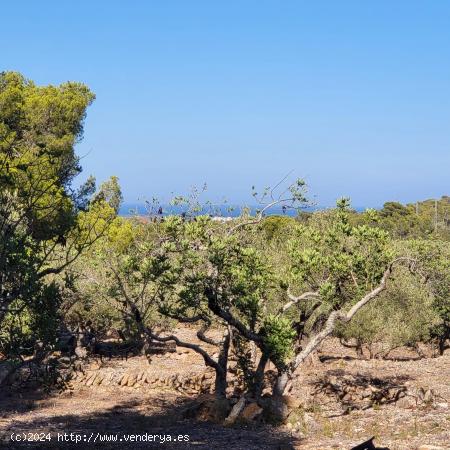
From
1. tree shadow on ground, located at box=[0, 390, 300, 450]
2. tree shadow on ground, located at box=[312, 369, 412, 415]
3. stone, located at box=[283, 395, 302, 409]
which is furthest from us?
tree shadow on ground, located at box=[312, 369, 412, 415]

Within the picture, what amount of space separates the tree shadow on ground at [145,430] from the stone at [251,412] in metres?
0.39

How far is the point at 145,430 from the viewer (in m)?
18.0

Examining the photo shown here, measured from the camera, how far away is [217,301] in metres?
16.2

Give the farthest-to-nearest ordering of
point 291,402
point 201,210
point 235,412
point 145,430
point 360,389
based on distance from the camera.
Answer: point 360,389 → point 291,402 → point 235,412 → point 145,430 → point 201,210

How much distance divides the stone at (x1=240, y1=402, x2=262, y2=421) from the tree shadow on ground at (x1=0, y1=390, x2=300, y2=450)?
388mm

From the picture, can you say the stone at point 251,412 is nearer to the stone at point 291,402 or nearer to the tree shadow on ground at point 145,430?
the tree shadow on ground at point 145,430

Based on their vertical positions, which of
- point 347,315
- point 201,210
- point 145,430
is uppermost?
point 201,210

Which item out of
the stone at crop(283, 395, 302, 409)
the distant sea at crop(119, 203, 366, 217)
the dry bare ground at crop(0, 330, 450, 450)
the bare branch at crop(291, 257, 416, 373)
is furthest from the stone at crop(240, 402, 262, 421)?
the distant sea at crop(119, 203, 366, 217)

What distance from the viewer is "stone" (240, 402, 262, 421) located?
18344 millimetres

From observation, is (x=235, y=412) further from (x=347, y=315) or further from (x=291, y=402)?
(x=347, y=315)

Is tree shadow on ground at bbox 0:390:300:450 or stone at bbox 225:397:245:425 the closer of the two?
tree shadow on ground at bbox 0:390:300:450

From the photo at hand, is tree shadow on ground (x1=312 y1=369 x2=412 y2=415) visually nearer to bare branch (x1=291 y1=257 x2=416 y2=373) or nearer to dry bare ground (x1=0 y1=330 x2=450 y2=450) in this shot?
dry bare ground (x1=0 y1=330 x2=450 y2=450)

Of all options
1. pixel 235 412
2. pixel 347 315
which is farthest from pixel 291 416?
pixel 347 315

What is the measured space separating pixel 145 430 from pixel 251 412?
3130 mm
